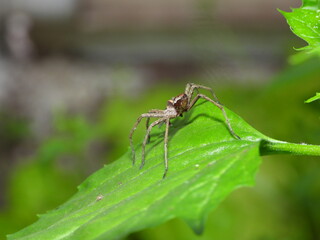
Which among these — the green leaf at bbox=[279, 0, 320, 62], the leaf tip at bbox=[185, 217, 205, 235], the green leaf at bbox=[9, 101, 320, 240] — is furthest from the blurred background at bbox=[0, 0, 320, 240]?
the leaf tip at bbox=[185, 217, 205, 235]

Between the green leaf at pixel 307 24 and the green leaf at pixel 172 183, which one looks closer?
the green leaf at pixel 172 183

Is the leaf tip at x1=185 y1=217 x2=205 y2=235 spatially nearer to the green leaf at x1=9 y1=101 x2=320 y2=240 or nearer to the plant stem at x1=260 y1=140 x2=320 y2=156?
the green leaf at x1=9 y1=101 x2=320 y2=240

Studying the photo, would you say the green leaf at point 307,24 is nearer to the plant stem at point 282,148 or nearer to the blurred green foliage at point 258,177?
the plant stem at point 282,148

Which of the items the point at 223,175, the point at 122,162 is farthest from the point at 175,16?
the point at 223,175

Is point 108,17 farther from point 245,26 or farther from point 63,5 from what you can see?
point 245,26

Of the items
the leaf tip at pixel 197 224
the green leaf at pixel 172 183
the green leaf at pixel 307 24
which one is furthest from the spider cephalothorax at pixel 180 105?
the leaf tip at pixel 197 224
